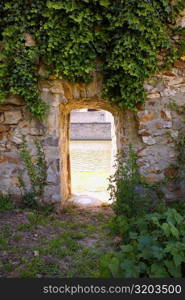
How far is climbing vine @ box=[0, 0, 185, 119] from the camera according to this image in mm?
3007

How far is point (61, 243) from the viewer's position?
2.60m

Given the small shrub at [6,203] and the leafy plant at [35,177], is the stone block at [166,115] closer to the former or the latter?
the leafy plant at [35,177]

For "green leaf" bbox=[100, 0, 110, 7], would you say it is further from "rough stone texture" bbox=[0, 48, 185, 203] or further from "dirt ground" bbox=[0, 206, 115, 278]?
"dirt ground" bbox=[0, 206, 115, 278]

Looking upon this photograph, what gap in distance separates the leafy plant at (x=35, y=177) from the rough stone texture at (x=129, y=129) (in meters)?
0.08

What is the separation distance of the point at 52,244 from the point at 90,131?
1415 cm

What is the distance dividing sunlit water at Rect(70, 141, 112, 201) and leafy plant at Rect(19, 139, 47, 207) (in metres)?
1.68

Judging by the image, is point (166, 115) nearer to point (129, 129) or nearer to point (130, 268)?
point (129, 129)

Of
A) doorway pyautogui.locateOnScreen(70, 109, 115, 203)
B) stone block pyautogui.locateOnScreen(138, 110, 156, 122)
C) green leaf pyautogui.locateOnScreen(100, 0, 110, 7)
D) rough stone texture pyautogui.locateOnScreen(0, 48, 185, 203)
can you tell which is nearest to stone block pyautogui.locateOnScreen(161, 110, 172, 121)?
rough stone texture pyautogui.locateOnScreen(0, 48, 185, 203)

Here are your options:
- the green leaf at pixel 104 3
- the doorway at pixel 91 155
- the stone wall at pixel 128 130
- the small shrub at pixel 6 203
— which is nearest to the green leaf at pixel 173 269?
the stone wall at pixel 128 130

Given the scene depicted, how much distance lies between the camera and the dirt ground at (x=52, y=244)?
2102mm

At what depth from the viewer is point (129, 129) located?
3537mm

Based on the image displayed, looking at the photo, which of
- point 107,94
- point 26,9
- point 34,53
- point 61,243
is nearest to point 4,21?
point 26,9

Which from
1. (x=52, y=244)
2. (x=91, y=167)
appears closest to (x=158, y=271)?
(x=52, y=244)

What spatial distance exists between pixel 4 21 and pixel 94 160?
28.8 ft
